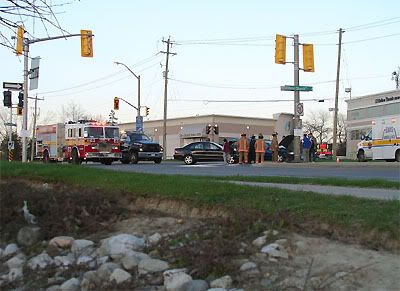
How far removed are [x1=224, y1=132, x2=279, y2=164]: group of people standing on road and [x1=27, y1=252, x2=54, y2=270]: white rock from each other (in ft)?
74.3

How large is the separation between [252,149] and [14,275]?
25301mm

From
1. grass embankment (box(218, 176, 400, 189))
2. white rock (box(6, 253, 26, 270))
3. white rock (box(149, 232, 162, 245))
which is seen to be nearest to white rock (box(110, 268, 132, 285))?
white rock (box(149, 232, 162, 245))

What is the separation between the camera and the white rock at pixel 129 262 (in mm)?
6148

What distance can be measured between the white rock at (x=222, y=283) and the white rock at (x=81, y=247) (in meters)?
2.13

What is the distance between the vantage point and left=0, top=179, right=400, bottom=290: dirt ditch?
5.39 m

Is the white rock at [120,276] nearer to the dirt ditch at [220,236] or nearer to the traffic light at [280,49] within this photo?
the dirt ditch at [220,236]

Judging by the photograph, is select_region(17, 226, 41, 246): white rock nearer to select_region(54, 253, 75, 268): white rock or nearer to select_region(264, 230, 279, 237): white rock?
select_region(54, 253, 75, 268): white rock

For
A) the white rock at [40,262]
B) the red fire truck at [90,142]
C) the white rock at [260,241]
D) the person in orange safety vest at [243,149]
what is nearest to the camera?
the white rock at [260,241]

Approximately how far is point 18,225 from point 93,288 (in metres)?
2.78

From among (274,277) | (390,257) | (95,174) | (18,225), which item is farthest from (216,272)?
(95,174)

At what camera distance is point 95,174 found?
1138 centimetres

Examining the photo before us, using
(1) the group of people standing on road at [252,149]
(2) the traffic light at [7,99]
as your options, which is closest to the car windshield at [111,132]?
(2) the traffic light at [7,99]

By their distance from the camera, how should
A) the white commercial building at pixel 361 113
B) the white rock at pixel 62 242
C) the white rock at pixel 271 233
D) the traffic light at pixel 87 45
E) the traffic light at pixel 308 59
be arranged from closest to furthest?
the white rock at pixel 271 233 < the white rock at pixel 62 242 < the traffic light at pixel 87 45 < the traffic light at pixel 308 59 < the white commercial building at pixel 361 113

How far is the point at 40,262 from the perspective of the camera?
22.2 ft
